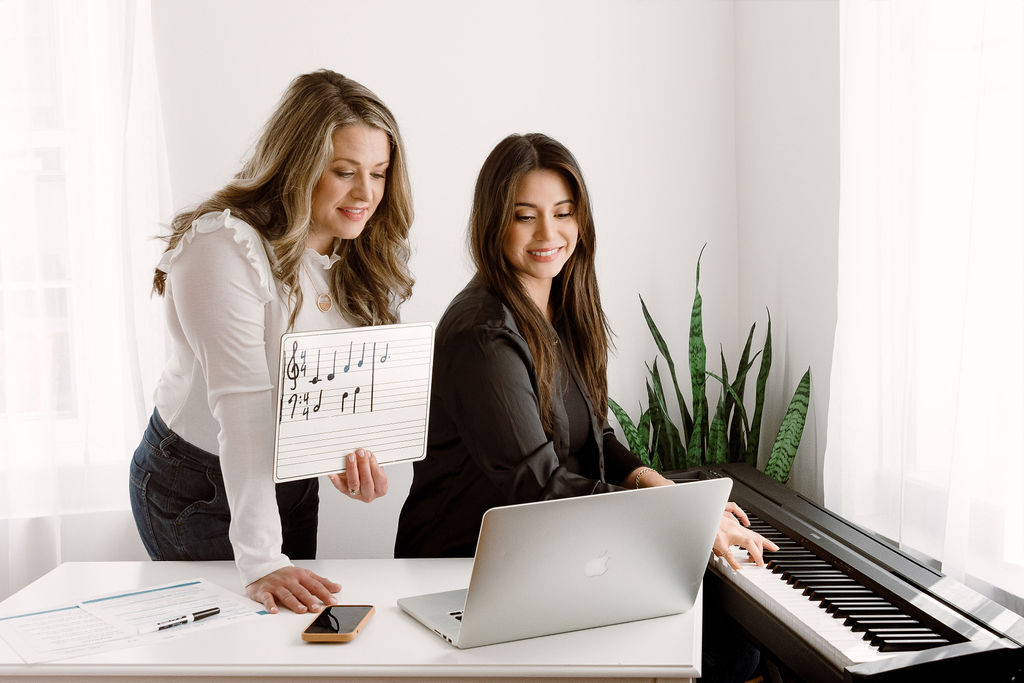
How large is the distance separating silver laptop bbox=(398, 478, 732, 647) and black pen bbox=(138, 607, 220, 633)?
1.15 ft

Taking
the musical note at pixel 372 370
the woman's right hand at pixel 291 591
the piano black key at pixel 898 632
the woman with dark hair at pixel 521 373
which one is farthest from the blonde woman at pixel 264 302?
the piano black key at pixel 898 632

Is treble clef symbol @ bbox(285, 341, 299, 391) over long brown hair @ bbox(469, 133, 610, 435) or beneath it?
beneath

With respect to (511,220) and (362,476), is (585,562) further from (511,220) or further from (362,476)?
(511,220)

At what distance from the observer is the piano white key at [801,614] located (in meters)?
1.34

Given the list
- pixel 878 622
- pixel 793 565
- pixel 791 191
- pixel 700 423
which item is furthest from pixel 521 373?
pixel 791 191

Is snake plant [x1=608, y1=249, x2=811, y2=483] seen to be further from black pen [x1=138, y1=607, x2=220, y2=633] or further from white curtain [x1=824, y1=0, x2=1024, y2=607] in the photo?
black pen [x1=138, y1=607, x2=220, y2=633]

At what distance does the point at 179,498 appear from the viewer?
179 cm

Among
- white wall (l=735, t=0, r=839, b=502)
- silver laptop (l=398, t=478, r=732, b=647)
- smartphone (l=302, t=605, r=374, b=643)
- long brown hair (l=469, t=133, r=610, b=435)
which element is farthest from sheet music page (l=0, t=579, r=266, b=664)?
white wall (l=735, t=0, r=839, b=502)

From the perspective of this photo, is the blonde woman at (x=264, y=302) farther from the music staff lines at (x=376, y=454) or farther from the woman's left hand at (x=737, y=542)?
the woman's left hand at (x=737, y=542)

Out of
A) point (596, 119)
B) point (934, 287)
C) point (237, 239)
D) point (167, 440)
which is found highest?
point (596, 119)

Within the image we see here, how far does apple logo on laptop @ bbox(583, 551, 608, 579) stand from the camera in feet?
4.35

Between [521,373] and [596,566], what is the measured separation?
464mm

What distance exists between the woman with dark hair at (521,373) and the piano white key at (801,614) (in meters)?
0.05

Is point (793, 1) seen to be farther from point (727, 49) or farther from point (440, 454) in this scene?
point (440, 454)
